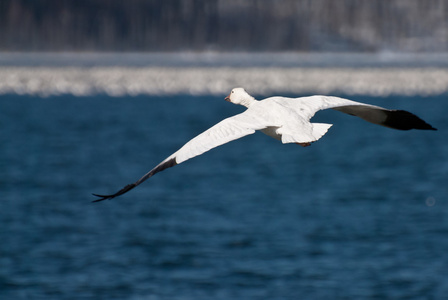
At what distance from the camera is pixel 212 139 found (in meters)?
9.35

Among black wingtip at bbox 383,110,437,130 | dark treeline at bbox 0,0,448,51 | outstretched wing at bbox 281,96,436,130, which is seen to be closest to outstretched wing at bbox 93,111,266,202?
outstretched wing at bbox 281,96,436,130

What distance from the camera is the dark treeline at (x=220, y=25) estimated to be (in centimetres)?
15412

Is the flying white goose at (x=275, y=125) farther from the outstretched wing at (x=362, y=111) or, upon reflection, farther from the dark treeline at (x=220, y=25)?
the dark treeline at (x=220, y=25)

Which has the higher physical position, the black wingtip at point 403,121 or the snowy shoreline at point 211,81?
the snowy shoreline at point 211,81

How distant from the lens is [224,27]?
15775 cm

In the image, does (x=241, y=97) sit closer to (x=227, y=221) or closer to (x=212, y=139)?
(x=212, y=139)

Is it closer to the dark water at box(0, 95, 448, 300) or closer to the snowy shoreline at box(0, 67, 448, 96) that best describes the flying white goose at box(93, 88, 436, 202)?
the dark water at box(0, 95, 448, 300)

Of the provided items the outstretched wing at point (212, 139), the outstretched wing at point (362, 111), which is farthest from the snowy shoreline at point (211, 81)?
the outstretched wing at point (212, 139)

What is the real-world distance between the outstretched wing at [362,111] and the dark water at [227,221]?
10.8 metres

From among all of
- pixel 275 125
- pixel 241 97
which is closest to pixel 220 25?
pixel 241 97

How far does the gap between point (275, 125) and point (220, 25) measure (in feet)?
493

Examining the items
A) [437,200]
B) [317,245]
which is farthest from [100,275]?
[437,200]

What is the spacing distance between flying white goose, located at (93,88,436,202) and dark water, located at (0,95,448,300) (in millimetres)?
11151

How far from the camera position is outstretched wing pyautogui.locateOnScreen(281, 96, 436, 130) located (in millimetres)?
10002
